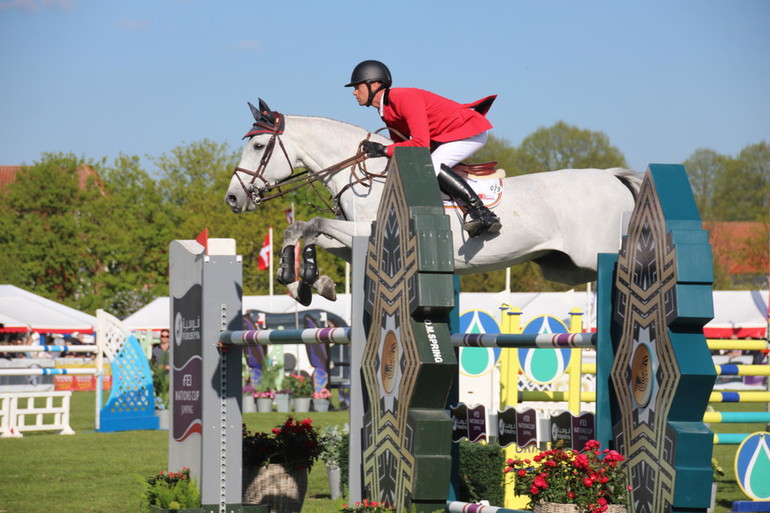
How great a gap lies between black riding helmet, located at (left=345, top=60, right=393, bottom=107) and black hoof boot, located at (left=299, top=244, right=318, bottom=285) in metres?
Result: 0.87

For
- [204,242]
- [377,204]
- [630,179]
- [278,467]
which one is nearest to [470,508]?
[278,467]

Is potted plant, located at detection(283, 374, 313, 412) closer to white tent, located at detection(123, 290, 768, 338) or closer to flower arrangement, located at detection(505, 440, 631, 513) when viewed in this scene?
white tent, located at detection(123, 290, 768, 338)

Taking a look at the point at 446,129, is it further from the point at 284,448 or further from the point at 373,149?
the point at 284,448

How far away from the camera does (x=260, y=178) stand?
21.2ft

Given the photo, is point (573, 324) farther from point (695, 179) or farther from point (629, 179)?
point (695, 179)

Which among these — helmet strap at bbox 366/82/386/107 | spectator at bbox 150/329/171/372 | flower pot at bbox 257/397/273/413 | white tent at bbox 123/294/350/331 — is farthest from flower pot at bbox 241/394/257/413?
helmet strap at bbox 366/82/386/107

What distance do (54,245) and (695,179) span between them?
34.9m

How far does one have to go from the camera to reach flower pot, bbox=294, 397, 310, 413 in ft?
59.9

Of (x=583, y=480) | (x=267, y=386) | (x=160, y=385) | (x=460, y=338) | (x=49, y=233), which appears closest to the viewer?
(x=583, y=480)

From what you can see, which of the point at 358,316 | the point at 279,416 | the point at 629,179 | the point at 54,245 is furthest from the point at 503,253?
the point at 54,245

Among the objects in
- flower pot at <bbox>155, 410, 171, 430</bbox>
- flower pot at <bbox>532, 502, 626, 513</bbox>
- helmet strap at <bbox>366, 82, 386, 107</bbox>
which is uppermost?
helmet strap at <bbox>366, 82, 386, 107</bbox>

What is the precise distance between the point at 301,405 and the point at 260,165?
12.3 m

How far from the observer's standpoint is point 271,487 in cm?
545

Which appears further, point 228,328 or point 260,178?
point 260,178
